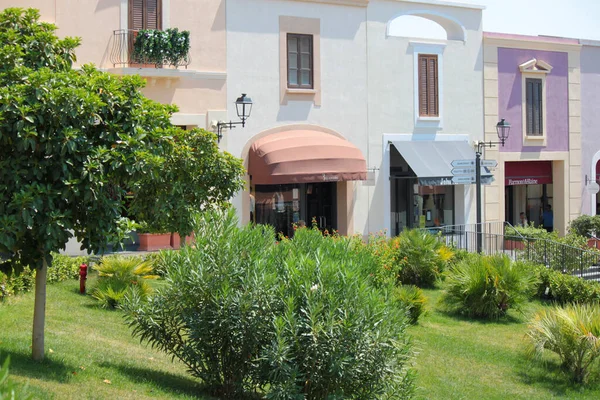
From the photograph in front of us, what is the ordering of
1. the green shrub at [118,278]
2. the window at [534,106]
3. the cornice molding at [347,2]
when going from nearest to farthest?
the green shrub at [118,278] → the cornice molding at [347,2] → the window at [534,106]

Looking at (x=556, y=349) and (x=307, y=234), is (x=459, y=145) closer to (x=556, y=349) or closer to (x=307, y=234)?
(x=556, y=349)

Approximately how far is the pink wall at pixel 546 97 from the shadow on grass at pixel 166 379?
782 inches

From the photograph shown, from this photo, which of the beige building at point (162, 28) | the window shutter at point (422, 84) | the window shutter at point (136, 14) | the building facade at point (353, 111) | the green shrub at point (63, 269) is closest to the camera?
the green shrub at point (63, 269)

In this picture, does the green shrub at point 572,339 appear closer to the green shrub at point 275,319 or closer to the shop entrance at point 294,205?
the green shrub at point 275,319

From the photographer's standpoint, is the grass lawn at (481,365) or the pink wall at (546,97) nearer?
the grass lawn at (481,365)

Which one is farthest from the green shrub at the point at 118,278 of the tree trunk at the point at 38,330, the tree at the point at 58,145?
the tree at the point at 58,145

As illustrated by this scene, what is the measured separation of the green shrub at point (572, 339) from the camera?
12016 millimetres

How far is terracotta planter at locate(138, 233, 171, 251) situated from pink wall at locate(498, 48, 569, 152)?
12658 millimetres

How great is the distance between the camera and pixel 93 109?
8.39 m

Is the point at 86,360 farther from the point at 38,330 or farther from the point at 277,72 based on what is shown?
the point at 277,72

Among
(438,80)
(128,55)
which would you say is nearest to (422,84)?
(438,80)

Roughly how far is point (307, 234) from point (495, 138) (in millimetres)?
18485

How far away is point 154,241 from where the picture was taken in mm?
20844

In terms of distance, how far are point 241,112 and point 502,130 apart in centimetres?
871
